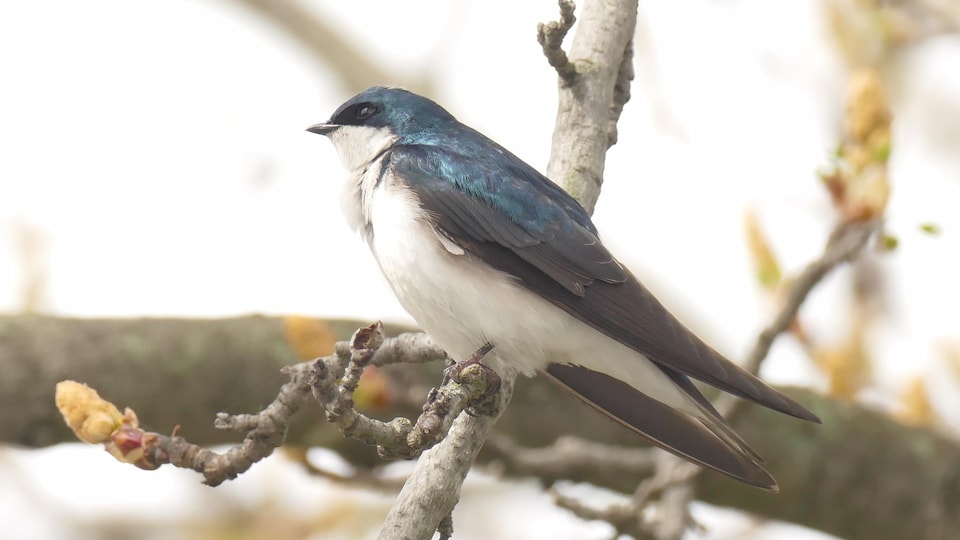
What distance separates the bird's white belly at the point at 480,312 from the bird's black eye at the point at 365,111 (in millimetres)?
661

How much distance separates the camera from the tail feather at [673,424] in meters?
3.04

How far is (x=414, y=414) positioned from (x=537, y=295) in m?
1.00

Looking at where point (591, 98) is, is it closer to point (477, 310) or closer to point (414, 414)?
point (477, 310)

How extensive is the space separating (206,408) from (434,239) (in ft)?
4.57

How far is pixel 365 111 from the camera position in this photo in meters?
3.72

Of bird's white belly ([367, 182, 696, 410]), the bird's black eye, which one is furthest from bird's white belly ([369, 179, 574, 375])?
the bird's black eye

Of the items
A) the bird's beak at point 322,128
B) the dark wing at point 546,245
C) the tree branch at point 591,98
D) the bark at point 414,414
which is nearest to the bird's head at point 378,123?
the bird's beak at point 322,128

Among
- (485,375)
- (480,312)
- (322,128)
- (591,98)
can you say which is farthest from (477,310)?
(322,128)

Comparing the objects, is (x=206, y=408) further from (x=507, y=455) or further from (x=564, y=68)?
(x=564, y=68)

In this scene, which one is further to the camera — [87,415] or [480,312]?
[480,312]

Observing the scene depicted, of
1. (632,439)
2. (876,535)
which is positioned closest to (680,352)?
(632,439)

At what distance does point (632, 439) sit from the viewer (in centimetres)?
A: 443

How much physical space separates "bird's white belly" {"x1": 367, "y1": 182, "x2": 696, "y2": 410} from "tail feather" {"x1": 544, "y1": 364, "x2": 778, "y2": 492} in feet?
0.24

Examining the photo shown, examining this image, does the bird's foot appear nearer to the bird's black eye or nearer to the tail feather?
the tail feather
